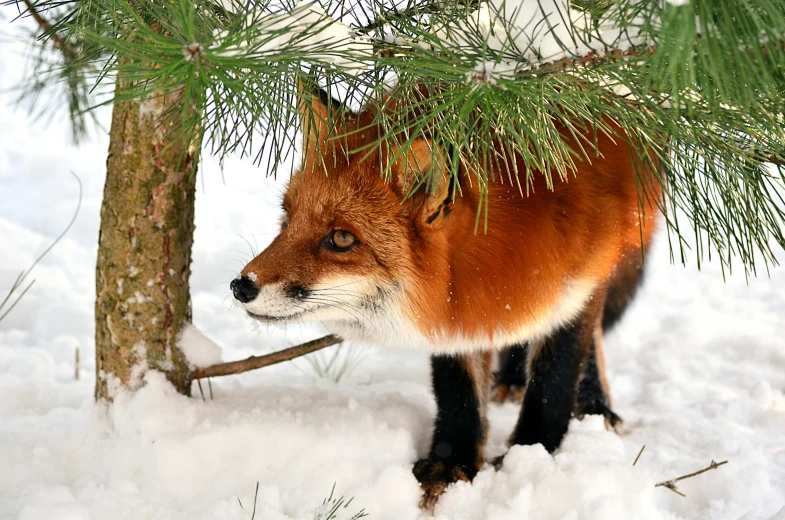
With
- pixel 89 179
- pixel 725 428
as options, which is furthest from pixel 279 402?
pixel 89 179

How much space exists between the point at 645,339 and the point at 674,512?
6.14ft

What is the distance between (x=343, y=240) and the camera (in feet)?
6.08

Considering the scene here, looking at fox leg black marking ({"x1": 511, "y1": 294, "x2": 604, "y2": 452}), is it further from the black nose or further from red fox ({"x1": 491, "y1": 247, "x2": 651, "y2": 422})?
the black nose

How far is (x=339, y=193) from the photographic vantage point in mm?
1875

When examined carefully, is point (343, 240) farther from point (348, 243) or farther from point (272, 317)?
point (272, 317)

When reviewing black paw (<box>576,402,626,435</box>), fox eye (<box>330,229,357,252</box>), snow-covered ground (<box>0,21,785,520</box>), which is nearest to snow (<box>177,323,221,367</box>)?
snow-covered ground (<box>0,21,785,520</box>)

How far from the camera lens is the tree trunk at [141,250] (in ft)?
7.02

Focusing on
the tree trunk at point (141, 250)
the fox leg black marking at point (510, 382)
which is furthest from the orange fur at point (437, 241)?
the fox leg black marking at point (510, 382)

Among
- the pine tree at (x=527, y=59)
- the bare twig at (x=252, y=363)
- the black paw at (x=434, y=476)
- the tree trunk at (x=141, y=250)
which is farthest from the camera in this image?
the bare twig at (x=252, y=363)

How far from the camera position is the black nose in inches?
68.9

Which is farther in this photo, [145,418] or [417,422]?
[417,422]

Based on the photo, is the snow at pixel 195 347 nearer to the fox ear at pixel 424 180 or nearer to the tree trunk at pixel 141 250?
the tree trunk at pixel 141 250

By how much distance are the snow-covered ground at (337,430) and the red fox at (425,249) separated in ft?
0.91

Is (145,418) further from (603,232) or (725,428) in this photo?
(725,428)
